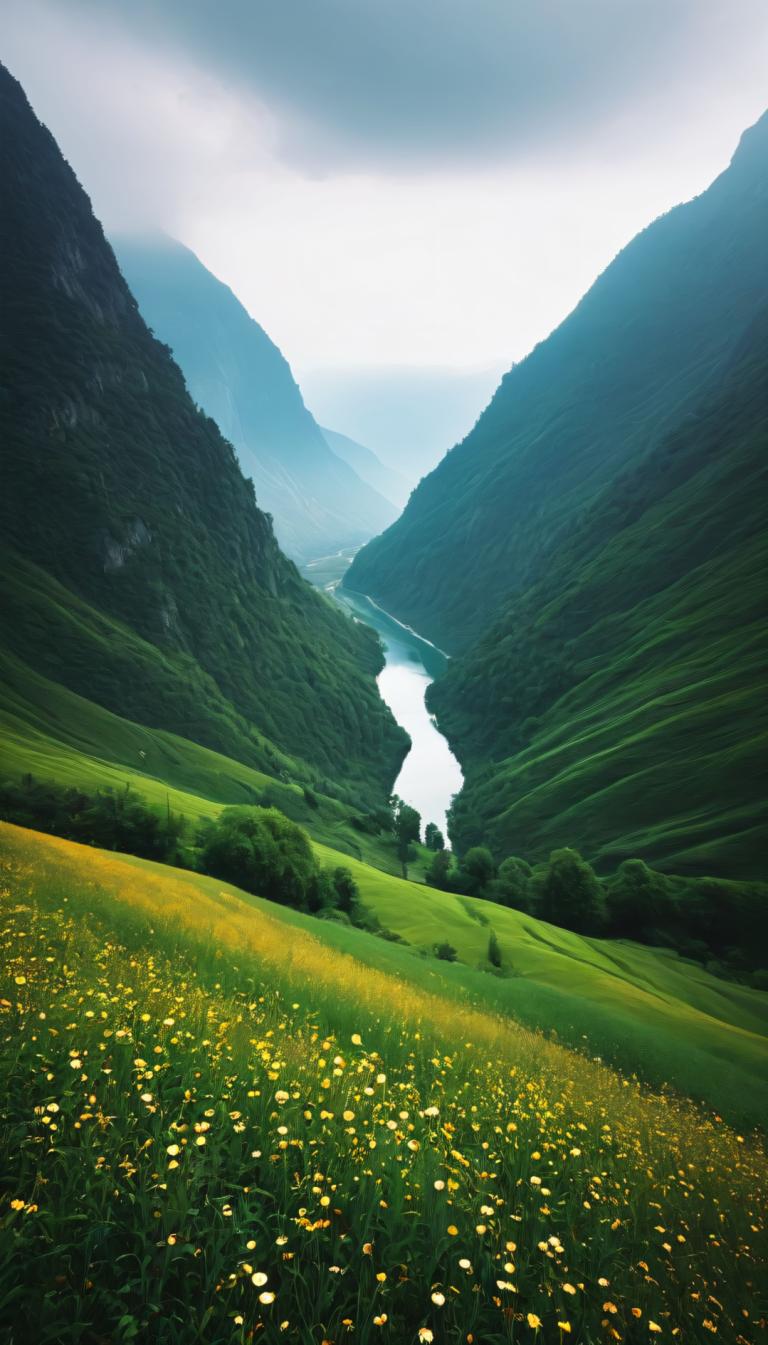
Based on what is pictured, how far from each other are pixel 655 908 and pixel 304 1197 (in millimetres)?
103764

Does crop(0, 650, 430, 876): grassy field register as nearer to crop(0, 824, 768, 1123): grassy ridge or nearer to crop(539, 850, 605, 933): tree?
crop(539, 850, 605, 933): tree

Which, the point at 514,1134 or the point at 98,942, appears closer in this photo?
the point at 514,1134

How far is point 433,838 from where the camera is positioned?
143750 mm

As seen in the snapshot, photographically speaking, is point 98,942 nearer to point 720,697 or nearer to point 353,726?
point 720,697

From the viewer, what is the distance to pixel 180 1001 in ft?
28.9

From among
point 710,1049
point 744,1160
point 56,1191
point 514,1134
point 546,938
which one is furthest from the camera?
point 546,938

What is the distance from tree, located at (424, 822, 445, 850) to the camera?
142375 millimetres

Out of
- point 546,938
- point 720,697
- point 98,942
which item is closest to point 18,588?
point 546,938

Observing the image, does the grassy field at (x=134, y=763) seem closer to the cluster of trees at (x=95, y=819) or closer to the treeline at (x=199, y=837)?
the cluster of trees at (x=95, y=819)

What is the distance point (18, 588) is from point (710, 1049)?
149014 millimetres

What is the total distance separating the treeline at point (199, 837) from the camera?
49250 mm

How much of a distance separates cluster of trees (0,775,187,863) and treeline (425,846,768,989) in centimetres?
6353

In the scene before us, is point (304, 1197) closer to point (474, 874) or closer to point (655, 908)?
point (655, 908)

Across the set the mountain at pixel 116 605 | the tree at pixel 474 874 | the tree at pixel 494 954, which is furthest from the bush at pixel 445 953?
the mountain at pixel 116 605
